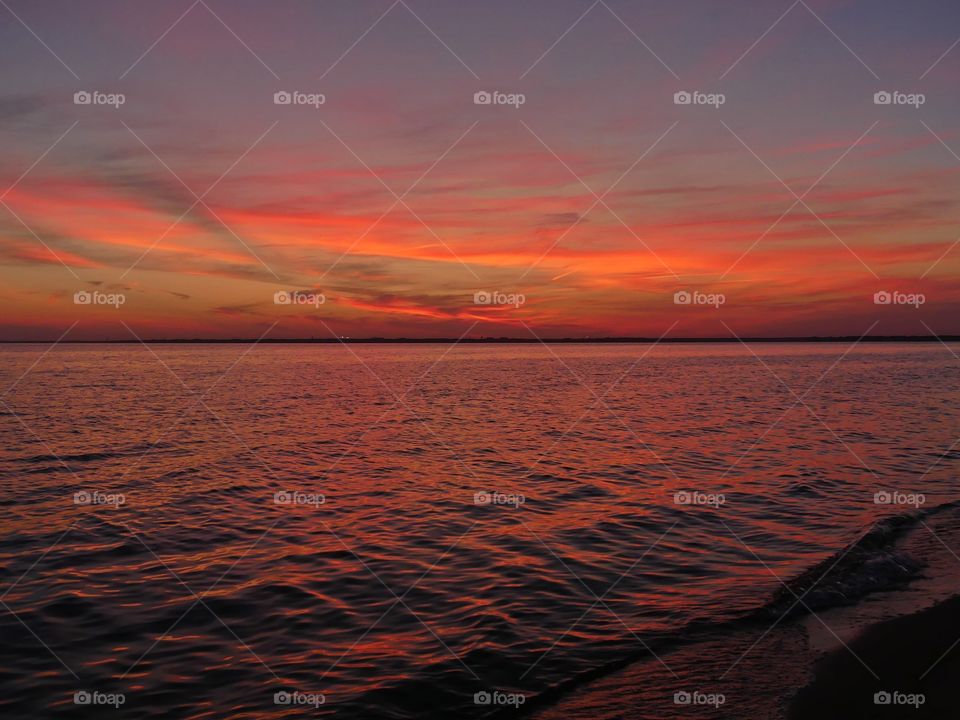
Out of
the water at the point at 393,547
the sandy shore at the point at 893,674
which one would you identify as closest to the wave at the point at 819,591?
the water at the point at 393,547

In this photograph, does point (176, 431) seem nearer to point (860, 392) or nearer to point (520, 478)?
point (520, 478)

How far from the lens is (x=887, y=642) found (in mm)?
9906

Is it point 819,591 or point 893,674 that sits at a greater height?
point 819,591

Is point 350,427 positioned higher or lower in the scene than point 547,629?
higher

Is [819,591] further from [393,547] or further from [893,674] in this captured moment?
[393,547]

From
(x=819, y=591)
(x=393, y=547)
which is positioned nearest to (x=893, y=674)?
(x=819, y=591)

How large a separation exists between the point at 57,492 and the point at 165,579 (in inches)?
382

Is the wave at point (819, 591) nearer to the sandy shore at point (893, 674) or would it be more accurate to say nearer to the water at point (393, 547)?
the water at point (393, 547)

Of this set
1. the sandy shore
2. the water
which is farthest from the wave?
the sandy shore

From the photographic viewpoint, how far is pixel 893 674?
8.91m

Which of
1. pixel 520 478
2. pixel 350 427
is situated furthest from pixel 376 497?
pixel 350 427

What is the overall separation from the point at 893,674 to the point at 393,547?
32.0 feet

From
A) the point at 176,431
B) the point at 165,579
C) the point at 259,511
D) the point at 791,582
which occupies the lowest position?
the point at 791,582

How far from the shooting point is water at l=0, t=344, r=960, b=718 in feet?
31.3
